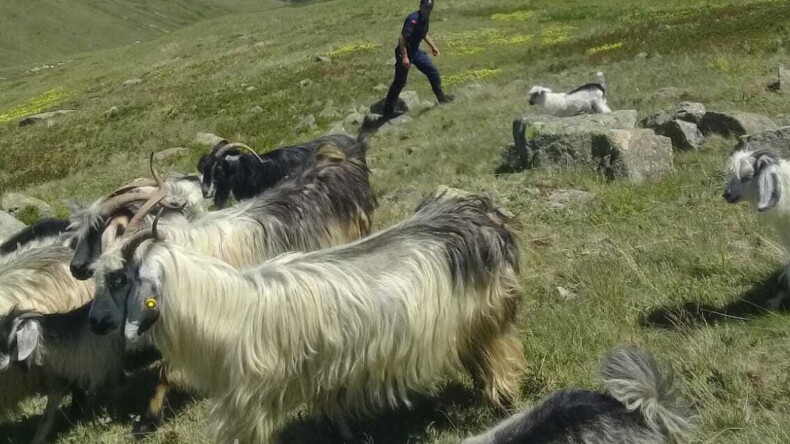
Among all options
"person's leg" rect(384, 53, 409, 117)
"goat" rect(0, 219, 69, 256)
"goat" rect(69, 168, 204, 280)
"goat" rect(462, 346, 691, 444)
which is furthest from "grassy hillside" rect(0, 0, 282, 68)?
"goat" rect(462, 346, 691, 444)

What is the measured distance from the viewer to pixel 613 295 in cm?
570

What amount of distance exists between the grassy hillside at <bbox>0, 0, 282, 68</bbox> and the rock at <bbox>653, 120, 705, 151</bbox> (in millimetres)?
95436

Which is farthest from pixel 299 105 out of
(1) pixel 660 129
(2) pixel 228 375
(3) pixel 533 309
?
(2) pixel 228 375

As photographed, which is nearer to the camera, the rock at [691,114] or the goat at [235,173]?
the goat at [235,173]

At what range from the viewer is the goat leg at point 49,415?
19.3ft

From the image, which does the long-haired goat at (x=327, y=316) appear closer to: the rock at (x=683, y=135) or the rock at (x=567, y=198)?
the rock at (x=567, y=198)

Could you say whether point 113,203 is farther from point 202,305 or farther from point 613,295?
point 613,295

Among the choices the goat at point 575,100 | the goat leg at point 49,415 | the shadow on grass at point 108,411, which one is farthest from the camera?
the goat at point 575,100

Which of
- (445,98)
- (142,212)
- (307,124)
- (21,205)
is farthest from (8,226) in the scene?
(445,98)

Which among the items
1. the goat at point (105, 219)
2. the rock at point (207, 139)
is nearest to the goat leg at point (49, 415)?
the goat at point (105, 219)

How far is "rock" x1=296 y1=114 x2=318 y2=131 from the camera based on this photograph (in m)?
18.0

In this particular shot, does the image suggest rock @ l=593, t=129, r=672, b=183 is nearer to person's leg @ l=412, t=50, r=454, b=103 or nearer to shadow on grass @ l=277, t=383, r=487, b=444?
shadow on grass @ l=277, t=383, r=487, b=444

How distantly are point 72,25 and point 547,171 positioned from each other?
131 meters

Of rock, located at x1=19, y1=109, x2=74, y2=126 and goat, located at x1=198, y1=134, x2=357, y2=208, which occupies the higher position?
goat, located at x1=198, y1=134, x2=357, y2=208
